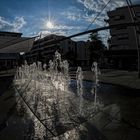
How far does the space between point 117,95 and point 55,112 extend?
358 centimetres

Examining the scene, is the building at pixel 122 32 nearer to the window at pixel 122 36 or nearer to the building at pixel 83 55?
the window at pixel 122 36

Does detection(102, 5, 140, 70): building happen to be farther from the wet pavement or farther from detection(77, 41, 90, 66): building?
the wet pavement

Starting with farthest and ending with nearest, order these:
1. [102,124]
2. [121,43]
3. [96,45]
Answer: [121,43]
[96,45]
[102,124]

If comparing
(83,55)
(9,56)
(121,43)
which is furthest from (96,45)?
(9,56)

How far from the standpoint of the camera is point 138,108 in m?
7.56

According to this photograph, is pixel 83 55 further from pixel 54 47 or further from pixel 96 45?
pixel 96 45

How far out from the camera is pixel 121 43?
5691cm

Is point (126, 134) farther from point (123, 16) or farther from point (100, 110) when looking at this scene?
point (123, 16)

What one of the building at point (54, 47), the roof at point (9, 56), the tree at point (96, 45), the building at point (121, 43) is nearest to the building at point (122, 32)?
the building at point (121, 43)

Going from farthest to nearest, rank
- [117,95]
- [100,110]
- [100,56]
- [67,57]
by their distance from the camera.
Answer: [67,57], [100,56], [117,95], [100,110]

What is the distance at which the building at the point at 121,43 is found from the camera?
169 feet

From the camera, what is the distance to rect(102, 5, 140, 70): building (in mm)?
51513

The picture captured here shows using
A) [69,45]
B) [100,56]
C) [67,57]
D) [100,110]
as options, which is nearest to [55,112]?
[100,110]

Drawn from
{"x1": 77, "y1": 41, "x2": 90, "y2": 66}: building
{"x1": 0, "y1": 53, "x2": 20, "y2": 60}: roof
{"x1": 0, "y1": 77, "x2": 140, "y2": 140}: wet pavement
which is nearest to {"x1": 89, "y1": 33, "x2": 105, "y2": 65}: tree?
{"x1": 77, "y1": 41, "x2": 90, "y2": 66}: building
